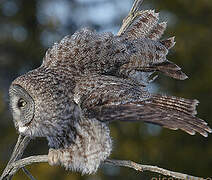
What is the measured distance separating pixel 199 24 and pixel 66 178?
Result: 3.20 m

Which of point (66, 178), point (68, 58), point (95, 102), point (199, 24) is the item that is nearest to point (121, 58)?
point (68, 58)

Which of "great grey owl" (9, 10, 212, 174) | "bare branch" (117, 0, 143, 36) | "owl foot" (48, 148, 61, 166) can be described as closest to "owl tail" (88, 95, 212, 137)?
"great grey owl" (9, 10, 212, 174)

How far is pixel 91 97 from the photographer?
231 cm

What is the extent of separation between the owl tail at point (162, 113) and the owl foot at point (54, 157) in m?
0.38

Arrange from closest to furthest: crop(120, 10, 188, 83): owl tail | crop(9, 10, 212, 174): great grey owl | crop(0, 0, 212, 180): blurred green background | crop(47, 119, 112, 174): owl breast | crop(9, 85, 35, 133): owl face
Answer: crop(9, 10, 212, 174): great grey owl → crop(47, 119, 112, 174): owl breast → crop(9, 85, 35, 133): owl face → crop(120, 10, 188, 83): owl tail → crop(0, 0, 212, 180): blurred green background

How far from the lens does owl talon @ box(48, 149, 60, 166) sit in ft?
7.93

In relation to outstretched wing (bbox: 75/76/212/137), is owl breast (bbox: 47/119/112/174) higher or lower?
lower

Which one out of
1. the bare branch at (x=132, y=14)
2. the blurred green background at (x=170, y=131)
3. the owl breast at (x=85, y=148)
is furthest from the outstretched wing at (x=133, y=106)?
the blurred green background at (x=170, y=131)

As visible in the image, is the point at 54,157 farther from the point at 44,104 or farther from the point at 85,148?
the point at 44,104

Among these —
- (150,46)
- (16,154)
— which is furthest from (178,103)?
(16,154)

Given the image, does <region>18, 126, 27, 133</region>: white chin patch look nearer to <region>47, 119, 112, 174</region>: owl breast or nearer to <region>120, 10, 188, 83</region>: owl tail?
<region>47, 119, 112, 174</region>: owl breast

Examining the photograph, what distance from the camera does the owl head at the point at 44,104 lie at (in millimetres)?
2465

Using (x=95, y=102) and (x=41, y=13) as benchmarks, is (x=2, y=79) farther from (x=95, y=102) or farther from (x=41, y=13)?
(x=95, y=102)

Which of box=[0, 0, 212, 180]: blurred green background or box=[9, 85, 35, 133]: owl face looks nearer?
box=[9, 85, 35, 133]: owl face
